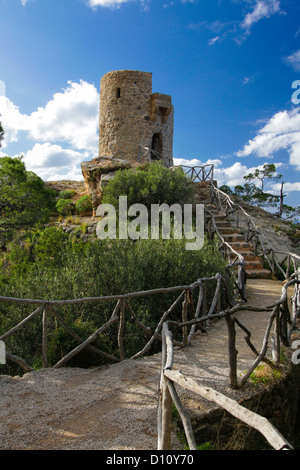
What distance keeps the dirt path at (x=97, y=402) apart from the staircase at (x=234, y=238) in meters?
6.00

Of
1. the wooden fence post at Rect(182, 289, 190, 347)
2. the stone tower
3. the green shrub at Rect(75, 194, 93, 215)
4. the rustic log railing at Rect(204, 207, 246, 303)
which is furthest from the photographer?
the stone tower

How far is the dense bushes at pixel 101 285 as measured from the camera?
528 cm

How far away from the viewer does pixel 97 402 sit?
11.2ft

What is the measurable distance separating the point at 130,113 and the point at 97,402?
16977 millimetres

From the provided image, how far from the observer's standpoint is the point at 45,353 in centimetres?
438

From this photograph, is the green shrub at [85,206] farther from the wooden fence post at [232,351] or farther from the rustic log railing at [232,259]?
the wooden fence post at [232,351]

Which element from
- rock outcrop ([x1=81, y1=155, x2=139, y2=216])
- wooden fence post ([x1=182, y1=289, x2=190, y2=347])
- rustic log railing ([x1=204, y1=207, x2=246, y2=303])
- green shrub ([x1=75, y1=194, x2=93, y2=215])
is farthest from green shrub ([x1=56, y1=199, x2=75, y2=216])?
wooden fence post ([x1=182, y1=289, x2=190, y2=347])

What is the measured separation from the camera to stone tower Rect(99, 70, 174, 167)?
1820 centimetres

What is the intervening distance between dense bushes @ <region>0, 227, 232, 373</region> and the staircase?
9.37 ft

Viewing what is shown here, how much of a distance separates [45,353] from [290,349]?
3524 mm

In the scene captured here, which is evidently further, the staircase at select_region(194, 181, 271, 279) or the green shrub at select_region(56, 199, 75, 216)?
the green shrub at select_region(56, 199, 75, 216)

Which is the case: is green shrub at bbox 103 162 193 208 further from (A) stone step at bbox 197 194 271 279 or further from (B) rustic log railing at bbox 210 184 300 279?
(B) rustic log railing at bbox 210 184 300 279
